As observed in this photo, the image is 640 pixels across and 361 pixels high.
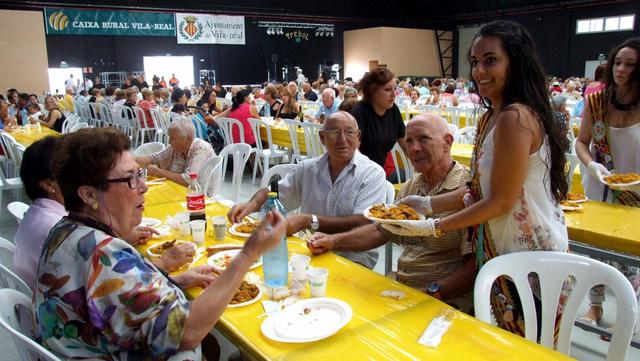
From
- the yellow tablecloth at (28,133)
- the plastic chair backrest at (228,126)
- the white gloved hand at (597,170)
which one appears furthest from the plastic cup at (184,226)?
the yellow tablecloth at (28,133)

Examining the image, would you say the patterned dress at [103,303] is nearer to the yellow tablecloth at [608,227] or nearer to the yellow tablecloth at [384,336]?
the yellow tablecloth at [384,336]

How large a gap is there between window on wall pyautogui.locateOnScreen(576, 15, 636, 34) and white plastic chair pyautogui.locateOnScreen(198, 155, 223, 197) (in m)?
15.7

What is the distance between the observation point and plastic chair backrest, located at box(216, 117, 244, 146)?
20.3 ft

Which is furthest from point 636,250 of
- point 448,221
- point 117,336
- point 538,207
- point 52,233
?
point 52,233

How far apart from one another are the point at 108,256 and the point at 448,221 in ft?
3.35

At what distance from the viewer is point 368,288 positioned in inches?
62.2

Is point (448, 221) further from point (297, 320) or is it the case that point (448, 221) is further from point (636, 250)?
point (636, 250)

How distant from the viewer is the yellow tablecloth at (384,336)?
1201 mm

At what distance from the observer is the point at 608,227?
7.09 feet

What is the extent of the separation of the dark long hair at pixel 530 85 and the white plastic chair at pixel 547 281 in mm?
232

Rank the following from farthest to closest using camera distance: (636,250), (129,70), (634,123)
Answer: (129,70) < (634,123) < (636,250)

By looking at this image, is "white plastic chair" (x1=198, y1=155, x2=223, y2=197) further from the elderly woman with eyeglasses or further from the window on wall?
the window on wall

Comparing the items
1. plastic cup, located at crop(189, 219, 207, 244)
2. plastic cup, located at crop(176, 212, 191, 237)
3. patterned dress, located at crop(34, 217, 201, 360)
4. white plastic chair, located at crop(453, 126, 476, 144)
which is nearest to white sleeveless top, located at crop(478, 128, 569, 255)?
patterned dress, located at crop(34, 217, 201, 360)

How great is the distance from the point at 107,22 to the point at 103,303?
1525 centimetres
